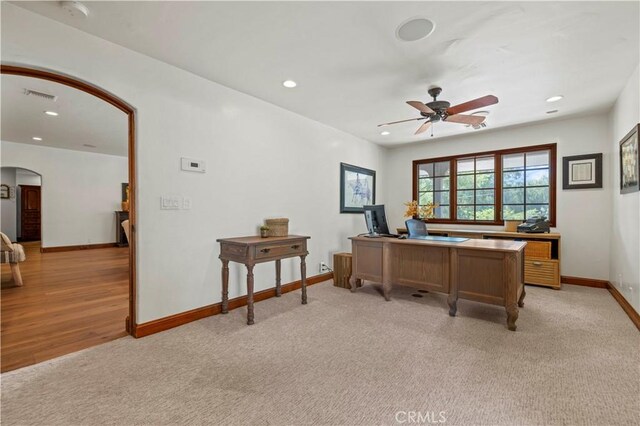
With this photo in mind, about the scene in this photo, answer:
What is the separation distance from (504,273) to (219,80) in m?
3.40

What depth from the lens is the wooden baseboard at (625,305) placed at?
2.69m

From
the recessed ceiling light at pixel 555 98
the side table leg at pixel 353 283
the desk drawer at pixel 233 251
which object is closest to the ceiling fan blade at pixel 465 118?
the recessed ceiling light at pixel 555 98

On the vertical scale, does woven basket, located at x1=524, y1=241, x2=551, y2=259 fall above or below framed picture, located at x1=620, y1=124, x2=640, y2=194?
below

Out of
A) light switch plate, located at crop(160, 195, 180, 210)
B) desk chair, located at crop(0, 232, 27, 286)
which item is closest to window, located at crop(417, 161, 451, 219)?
light switch plate, located at crop(160, 195, 180, 210)

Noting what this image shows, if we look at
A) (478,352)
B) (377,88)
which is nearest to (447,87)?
(377,88)

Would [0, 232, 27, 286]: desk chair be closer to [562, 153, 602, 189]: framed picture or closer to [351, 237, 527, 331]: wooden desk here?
[351, 237, 527, 331]: wooden desk

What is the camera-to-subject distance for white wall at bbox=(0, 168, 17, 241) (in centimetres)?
899

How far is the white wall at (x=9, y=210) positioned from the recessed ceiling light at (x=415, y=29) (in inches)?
478

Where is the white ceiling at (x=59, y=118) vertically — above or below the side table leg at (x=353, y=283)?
above

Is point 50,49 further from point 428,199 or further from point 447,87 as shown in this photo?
point 428,199

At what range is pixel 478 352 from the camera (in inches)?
87.6

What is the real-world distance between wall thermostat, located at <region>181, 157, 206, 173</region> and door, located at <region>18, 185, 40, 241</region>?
990 cm

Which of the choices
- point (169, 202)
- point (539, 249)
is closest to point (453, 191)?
point (539, 249)

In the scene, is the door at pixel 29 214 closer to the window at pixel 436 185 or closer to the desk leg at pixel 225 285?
the desk leg at pixel 225 285
